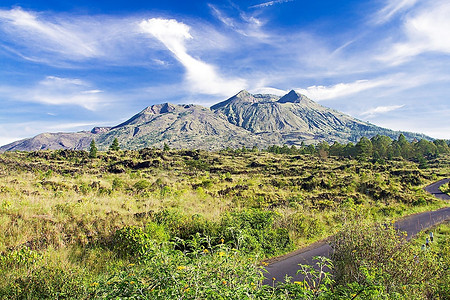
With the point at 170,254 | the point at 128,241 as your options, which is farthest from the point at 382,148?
the point at 170,254

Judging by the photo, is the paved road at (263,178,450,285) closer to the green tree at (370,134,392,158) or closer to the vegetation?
the vegetation

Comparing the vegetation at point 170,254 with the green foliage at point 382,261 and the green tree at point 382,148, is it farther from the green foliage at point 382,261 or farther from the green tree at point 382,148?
the green tree at point 382,148

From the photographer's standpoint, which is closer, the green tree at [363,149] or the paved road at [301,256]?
the paved road at [301,256]

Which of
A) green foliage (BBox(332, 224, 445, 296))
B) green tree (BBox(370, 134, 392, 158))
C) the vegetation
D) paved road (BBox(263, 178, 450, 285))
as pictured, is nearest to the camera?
the vegetation

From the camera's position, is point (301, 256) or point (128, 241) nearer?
point (128, 241)

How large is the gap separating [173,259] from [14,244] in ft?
15.8

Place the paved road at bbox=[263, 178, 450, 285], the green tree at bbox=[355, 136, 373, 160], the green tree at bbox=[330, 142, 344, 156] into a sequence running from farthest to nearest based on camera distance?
the green tree at bbox=[330, 142, 344, 156]
the green tree at bbox=[355, 136, 373, 160]
the paved road at bbox=[263, 178, 450, 285]

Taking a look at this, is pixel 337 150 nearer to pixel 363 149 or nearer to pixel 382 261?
pixel 363 149

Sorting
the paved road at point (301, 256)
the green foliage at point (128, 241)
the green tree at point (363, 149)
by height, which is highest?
the green tree at point (363, 149)

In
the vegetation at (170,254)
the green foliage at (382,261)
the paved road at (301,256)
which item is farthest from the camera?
the paved road at (301,256)

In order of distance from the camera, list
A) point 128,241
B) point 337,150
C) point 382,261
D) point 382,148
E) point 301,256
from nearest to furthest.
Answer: point 382,261 < point 128,241 < point 301,256 < point 382,148 < point 337,150

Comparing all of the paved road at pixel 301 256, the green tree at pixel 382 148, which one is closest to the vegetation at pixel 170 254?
the paved road at pixel 301 256

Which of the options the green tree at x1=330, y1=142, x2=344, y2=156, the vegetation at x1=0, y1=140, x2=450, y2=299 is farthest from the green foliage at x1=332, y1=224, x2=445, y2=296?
the green tree at x1=330, y1=142, x2=344, y2=156

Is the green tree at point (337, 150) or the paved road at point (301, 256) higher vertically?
the green tree at point (337, 150)
